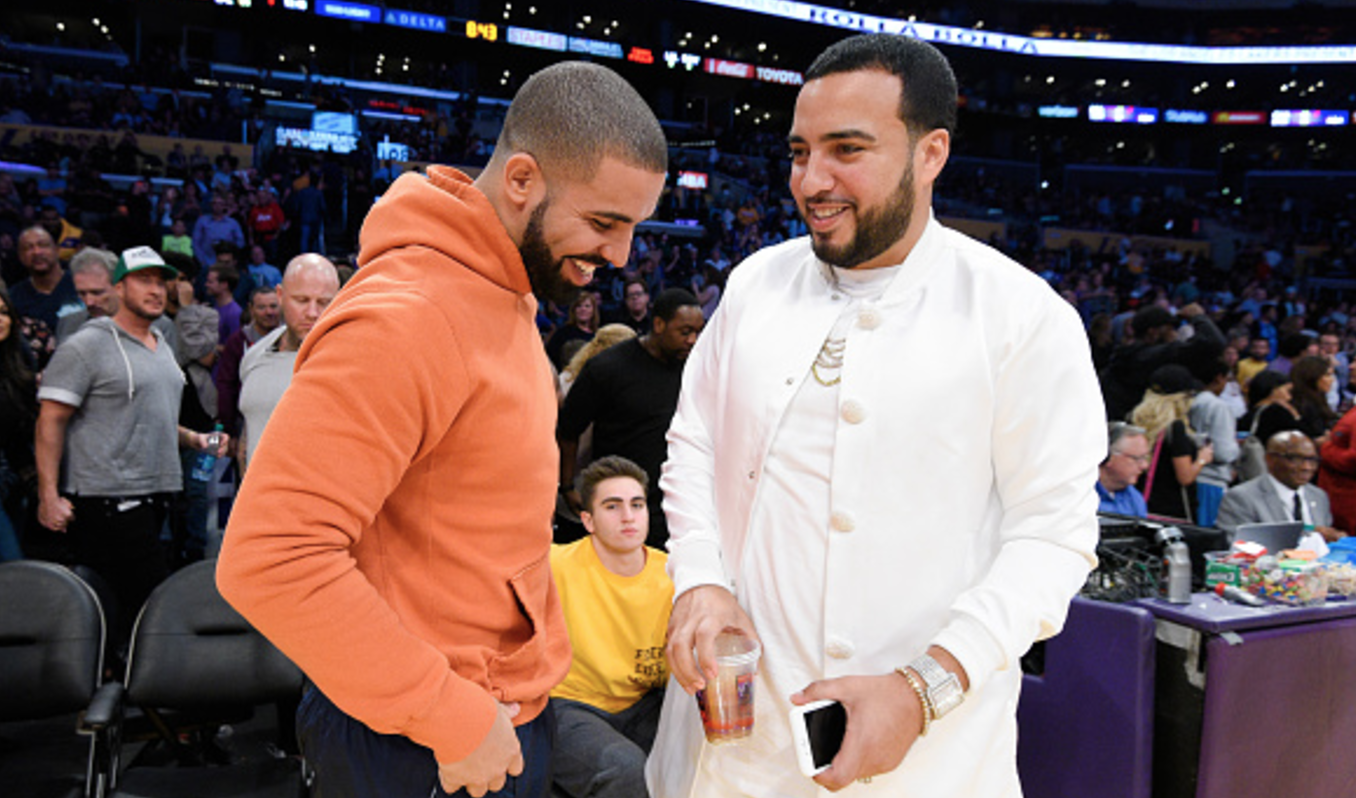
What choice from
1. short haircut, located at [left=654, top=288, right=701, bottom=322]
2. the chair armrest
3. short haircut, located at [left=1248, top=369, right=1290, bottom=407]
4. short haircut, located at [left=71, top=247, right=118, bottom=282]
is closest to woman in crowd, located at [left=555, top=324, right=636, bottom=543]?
short haircut, located at [left=654, top=288, right=701, bottom=322]

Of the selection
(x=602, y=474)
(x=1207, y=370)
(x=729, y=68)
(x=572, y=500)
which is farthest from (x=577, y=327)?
(x=729, y=68)

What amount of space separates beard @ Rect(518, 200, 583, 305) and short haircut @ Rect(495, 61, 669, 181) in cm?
7

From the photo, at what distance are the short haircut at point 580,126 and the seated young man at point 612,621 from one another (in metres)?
2.10

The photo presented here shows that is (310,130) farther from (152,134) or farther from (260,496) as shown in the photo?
(260,496)

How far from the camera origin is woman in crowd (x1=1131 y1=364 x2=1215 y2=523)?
5.41 meters

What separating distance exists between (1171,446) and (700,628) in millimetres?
4757

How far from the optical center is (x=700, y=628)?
144 cm

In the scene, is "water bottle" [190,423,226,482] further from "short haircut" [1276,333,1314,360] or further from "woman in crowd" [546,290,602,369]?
"short haircut" [1276,333,1314,360]

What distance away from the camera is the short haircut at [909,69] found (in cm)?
151

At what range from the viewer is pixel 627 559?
371cm

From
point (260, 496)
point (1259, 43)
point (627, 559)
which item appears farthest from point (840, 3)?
point (260, 496)

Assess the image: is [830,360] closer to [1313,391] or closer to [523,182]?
[523,182]

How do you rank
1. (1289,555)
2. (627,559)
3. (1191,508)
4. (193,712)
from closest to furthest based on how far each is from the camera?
1. (1289,555)
2. (193,712)
3. (627,559)
4. (1191,508)

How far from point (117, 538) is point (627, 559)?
2.14 m
